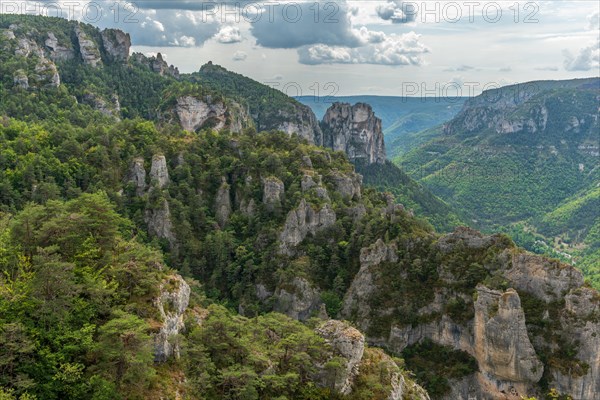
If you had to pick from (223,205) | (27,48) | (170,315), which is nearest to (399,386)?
(170,315)

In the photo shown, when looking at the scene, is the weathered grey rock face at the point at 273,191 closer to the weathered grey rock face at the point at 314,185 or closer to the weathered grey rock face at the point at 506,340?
the weathered grey rock face at the point at 314,185

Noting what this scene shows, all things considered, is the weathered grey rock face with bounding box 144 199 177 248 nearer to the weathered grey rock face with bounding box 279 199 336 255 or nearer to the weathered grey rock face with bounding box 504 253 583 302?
the weathered grey rock face with bounding box 279 199 336 255

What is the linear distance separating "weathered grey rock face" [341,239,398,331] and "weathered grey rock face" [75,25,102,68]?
97719 mm

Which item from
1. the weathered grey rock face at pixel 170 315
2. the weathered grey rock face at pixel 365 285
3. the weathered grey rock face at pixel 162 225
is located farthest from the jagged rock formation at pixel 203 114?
the weathered grey rock face at pixel 170 315

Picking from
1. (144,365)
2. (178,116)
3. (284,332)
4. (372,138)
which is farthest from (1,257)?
(372,138)

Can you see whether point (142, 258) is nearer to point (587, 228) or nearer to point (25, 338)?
point (25, 338)

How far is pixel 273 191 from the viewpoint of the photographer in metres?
66.4

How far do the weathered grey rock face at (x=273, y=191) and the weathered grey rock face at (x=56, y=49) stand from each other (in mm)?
79801

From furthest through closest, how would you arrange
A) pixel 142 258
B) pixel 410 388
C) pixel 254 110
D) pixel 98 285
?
pixel 254 110, pixel 410 388, pixel 142 258, pixel 98 285

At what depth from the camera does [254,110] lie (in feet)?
502

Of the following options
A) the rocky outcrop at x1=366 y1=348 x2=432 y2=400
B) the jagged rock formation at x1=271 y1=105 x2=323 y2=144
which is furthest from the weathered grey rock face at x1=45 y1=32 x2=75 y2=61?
the rocky outcrop at x1=366 y1=348 x2=432 y2=400

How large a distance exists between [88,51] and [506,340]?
117 m

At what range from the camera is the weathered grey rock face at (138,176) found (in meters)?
66.0

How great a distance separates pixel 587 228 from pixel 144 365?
177 m
